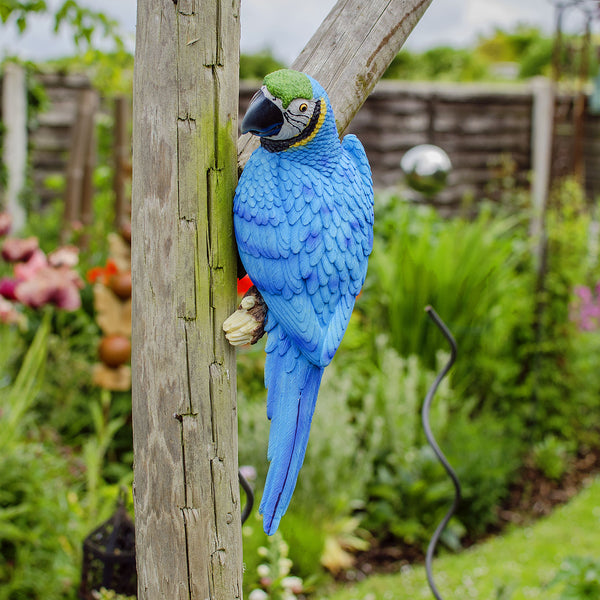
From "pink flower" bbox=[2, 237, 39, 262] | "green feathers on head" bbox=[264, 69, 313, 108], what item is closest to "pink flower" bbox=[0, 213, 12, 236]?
"pink flower" bbox=[2, 237, 39, 262]

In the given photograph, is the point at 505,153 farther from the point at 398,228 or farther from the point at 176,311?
the point at 176,311

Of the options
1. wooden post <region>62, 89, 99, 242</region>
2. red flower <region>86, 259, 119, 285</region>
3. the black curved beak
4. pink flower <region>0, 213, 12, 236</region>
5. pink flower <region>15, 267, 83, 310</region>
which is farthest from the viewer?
wooden post <region>62, 89, 99, 242</region>

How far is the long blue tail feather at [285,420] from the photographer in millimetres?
997

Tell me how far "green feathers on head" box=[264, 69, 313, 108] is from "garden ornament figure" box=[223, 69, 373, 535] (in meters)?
0.02

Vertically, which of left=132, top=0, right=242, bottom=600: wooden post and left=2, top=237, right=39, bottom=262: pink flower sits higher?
left=132, top=0, right=242, bottom=600: wooden post

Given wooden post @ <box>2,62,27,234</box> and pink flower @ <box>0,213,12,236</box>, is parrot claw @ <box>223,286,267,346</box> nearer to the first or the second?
pink flower @ <box>0,213,12,236</box>

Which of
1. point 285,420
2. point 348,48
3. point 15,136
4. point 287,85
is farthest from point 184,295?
point 15,136

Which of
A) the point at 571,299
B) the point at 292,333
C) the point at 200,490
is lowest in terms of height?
the point at 571,299

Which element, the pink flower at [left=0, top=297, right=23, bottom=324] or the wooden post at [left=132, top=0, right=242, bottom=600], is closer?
the wooden post at [left=132, top=0, right=242, bottom=600]

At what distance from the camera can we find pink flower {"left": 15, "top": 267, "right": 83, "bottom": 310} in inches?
87.4

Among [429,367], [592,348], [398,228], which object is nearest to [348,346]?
[429,367]

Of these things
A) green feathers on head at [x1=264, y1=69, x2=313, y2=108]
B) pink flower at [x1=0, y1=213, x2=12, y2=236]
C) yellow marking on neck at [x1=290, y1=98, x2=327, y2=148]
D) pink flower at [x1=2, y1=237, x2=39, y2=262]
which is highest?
green feathers on head at [x1=264, y1=69, x2=313, y2=108]

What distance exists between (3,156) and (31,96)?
48 cm

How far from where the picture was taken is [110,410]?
3.19 m
